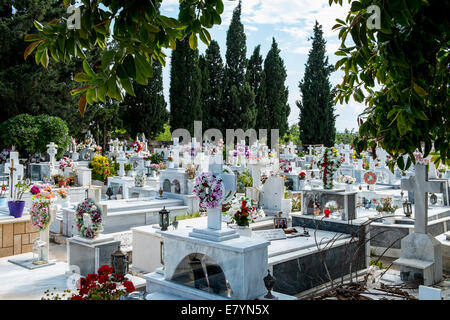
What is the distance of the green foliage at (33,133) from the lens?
55.1ft

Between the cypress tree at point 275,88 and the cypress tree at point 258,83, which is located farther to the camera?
the cypress tree at point 275,88

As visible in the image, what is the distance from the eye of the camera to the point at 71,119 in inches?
979

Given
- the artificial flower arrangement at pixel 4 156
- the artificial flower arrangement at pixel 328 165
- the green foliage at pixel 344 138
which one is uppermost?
the green foliage at pixel 344 138

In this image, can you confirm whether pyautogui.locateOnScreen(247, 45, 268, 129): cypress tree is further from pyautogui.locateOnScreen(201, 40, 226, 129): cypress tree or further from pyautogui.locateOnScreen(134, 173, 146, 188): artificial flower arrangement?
pyautogui.locateOnScreen(134, 173, 146, 188): artificial flower arrangement

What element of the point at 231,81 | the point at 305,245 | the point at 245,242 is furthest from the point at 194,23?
the point at 231,81

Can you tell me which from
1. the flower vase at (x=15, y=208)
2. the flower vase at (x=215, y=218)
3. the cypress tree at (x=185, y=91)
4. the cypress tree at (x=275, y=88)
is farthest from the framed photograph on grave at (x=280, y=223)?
the cypress tree at (x=275, y=88)

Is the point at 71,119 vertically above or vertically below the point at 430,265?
above

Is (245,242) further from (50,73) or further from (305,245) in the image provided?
(50,73)

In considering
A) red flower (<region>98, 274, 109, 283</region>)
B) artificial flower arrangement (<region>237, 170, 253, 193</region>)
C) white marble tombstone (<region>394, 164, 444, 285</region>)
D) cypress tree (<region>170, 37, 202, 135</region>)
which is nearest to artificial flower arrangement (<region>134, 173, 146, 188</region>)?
artificial flower arrangement (<region>237, 170, 253, 193</region>)

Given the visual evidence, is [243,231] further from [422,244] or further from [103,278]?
[103,278]

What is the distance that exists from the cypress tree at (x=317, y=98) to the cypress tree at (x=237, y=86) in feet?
15.8

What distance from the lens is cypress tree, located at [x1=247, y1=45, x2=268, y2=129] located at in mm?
34812

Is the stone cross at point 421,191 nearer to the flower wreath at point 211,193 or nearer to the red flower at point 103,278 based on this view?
the flower wreath at point 211,193

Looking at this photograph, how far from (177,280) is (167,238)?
0.51 m
